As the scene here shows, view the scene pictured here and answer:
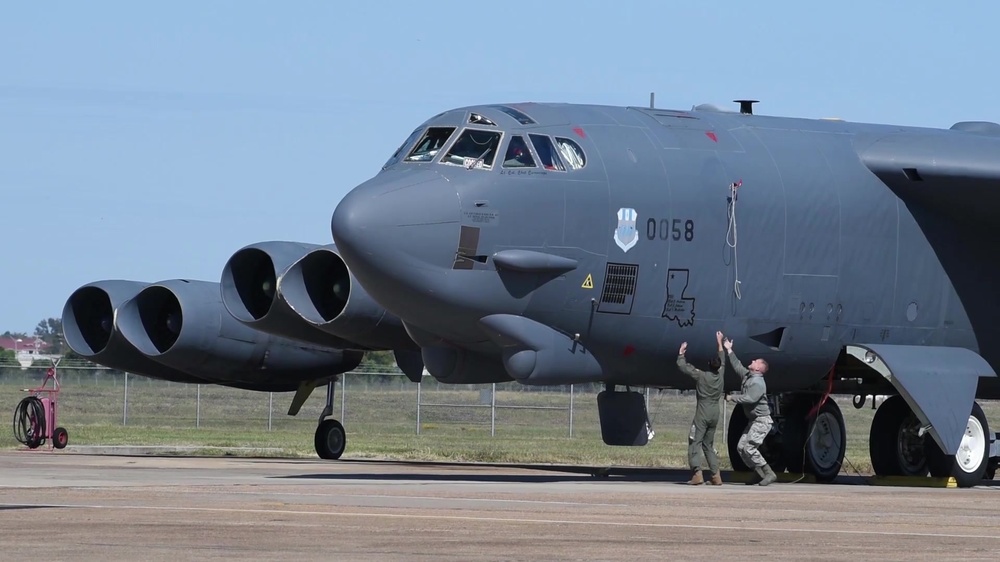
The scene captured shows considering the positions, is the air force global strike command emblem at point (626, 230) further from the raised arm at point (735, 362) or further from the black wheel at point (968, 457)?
the black wheel at point (968, 457)

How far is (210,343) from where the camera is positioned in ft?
87.7

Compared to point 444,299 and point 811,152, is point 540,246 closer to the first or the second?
point 444,299

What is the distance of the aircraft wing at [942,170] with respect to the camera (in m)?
20.6

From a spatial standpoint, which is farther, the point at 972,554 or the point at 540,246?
the point at 540,246

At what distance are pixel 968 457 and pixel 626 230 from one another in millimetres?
5295

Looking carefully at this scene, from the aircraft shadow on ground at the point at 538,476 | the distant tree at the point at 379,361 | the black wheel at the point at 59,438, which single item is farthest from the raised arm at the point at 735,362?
the distant tree at the point at 379,361

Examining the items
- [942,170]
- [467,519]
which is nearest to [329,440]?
[942,170]

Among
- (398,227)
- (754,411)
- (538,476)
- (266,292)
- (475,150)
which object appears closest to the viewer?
(398,227)

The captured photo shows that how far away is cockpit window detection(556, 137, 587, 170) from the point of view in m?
18.7

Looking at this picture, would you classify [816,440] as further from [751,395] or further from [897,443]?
[751,395]

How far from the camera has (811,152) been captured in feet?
68.6

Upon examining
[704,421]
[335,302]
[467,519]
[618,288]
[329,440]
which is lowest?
[329,440]

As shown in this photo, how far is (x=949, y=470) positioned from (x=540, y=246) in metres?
6.02

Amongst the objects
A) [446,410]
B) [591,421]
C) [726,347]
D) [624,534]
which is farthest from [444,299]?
[446,410]
